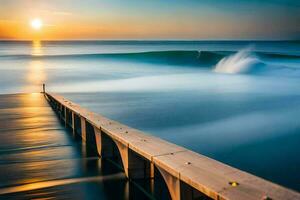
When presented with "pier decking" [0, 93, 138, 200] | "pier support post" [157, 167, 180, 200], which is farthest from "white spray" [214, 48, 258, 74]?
"pier support post" [157, 167, 180, 200]

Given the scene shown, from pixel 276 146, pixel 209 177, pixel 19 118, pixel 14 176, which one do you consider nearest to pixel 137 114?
pixel 19 118

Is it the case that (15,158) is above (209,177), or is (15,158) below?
below

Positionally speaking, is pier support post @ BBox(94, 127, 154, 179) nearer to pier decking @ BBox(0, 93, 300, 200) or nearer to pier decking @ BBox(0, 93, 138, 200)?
pier decking @ BBox(0, 93, 300, 200)

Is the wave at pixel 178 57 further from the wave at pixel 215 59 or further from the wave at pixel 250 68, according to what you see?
the wave at pixel 250 68

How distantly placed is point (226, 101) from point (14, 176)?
1493cm

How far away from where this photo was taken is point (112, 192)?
4.90 metres

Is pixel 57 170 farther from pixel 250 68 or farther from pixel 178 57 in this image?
pixel 178 57

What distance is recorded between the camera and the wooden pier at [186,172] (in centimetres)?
296

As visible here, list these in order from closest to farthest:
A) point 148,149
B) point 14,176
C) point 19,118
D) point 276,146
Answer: point 148,149, point 14,176, point 276,146, point 19,118

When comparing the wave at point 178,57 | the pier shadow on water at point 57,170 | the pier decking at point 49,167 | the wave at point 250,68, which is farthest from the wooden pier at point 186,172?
the wave at point 178,57

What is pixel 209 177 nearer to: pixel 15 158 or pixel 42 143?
pixel 15 158

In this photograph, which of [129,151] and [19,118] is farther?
[19,118]

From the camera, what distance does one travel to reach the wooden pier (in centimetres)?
296

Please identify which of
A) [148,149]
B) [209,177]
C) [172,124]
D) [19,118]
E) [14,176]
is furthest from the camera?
[172,124]
